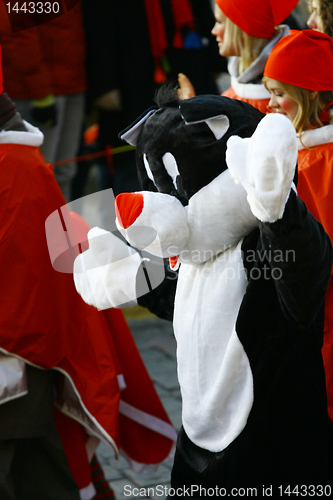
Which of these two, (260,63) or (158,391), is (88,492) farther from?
(260,63)

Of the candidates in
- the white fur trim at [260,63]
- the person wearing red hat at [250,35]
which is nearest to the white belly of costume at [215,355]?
the person wearing red hat at [250,35]

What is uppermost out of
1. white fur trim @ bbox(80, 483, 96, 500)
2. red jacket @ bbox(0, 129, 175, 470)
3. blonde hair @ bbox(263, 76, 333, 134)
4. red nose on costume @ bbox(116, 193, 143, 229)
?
red nose on costume @ bbox(116, 193, 143, 229)

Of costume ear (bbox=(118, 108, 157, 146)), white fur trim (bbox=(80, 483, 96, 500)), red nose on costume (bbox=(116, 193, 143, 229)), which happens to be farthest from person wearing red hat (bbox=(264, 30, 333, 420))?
white fur trim (bbox=(80, 483, 96, 500))

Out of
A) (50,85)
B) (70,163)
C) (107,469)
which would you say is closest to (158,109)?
(107,469)

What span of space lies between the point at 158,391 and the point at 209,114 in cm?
234

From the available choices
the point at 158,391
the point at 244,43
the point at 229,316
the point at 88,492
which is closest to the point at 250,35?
the point at 244,43

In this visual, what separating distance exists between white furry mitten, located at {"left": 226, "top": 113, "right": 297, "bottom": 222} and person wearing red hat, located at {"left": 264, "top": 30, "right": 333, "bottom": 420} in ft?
2.39

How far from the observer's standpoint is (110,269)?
1.88 meters

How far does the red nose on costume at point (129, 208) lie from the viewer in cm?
154

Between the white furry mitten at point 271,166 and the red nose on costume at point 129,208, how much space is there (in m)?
0.29

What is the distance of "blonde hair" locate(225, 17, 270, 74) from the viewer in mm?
2592

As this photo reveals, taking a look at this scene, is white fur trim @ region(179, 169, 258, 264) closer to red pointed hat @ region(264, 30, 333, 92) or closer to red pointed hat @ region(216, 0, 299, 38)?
red pointed hat @ region(264, 30, 333, 92)

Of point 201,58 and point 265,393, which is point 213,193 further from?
point 201,58

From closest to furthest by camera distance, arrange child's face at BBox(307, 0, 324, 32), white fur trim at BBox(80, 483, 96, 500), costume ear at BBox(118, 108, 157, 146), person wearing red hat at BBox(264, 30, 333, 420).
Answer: costume ear at BBox(118, 108, 157, 146) → person wearing red hat at BBox(264, 30, 333, 420) → white fur trim at BBox(80, 483, 96, 500) → child's face at BBox(307, 0, 324, 32)
